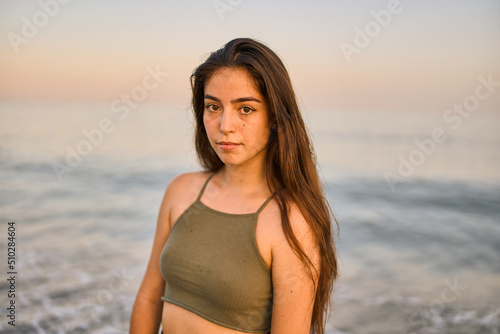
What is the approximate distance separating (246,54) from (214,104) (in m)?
0.26

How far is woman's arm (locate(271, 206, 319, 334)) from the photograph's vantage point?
2.02m

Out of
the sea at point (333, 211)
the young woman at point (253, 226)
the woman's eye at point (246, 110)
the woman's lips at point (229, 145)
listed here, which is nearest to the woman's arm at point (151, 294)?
the young woman at point (253, 226)

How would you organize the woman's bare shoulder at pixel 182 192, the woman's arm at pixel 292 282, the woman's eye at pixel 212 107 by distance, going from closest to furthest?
the woman's arm at pixel 292 282
the woman's eye at pixel 212 107
the woman's bare shoulder at pixel 182 192

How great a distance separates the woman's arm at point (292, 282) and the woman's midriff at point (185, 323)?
226mm

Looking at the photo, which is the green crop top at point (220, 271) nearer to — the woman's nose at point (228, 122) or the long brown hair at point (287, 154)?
the long brown hair at point (287, 154)

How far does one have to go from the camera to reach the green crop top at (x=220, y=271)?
81.2 inches

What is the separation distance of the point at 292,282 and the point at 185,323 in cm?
53

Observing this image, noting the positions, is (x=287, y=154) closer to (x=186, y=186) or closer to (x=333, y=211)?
(x=186, y=186)

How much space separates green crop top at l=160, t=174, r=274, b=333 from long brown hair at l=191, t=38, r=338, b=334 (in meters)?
0.16

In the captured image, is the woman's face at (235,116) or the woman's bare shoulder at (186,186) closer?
the woman's face at (235,116)

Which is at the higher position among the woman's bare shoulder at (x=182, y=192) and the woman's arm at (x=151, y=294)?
the woman's bare shoulder at (x=182, y=192)

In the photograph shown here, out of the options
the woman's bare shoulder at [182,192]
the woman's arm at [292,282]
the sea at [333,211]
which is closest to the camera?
the woman's arm at [292,282]

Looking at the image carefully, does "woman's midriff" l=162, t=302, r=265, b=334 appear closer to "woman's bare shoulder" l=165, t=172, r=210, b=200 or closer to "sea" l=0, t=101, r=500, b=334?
"woman's bare shoulder" l=165, t=172, r=210, b=200

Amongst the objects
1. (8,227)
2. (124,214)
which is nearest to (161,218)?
(8,227)
